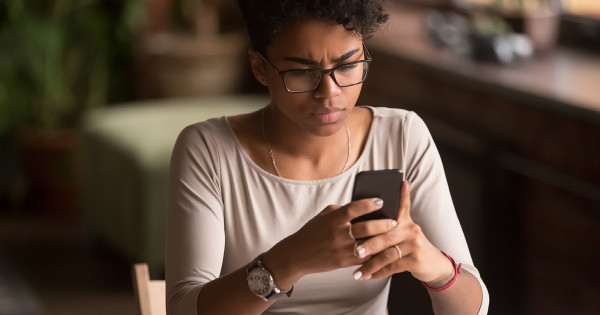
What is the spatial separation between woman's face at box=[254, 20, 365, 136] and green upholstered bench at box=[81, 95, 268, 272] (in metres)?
1.93

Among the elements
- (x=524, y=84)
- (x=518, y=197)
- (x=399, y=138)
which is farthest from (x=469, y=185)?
(x=399, y=138)

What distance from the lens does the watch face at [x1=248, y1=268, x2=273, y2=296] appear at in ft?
4.18

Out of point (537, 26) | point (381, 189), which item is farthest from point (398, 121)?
point (537, 26)

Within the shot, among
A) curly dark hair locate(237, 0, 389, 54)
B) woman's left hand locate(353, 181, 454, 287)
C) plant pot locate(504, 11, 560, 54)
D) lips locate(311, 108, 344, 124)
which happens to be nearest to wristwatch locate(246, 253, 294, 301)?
woman's left hand locate(353, 181, 454, 287)

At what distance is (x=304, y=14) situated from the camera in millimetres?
1327

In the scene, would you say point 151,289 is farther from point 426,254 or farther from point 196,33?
point 196,33

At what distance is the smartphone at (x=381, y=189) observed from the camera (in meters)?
1.17

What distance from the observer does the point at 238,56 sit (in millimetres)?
4609

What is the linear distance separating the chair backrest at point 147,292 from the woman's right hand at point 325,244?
0.36 meters

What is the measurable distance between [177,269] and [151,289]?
27 centimetres

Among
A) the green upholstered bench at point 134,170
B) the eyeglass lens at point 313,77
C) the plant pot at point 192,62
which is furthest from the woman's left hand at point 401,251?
the plant pot at point 192,62

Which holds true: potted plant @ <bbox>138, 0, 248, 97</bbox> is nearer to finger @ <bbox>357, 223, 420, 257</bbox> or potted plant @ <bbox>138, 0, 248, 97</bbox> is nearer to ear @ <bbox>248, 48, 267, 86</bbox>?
ear @ <bbox>248, 48, 267, 86</bbox>

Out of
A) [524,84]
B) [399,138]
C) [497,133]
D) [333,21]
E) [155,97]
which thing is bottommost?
[155,97]

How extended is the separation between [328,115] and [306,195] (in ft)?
0.66
